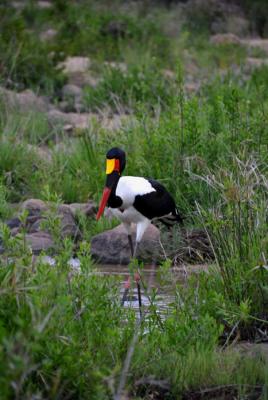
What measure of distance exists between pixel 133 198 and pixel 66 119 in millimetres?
4437

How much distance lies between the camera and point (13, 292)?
3.92m

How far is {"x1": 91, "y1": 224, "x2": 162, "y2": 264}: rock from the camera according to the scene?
7.59m

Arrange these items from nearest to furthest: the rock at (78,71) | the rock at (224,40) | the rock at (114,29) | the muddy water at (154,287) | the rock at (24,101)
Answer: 1. the muddy water at (154,287)
2. the rock at (24,101)
3. the rock at (78,71)
4. the rock at (114,29)
5. the rock at (224,40)

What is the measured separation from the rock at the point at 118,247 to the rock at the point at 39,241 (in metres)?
0.34

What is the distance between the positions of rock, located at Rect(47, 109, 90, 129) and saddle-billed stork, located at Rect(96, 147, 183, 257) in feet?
11.4

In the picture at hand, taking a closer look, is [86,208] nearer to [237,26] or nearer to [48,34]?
[48,34]

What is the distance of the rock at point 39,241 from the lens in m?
7.50

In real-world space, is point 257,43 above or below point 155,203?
below

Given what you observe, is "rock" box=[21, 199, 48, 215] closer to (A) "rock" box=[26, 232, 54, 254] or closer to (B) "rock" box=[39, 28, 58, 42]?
(A) "rock" box=[26, 232, 54, 254]

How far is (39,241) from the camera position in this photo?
7.61 metres

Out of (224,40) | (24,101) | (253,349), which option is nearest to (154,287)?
(253,349)

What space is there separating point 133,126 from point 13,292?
16.8ft

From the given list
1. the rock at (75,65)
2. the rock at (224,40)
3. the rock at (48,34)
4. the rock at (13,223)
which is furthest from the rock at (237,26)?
the rock at (13,223)

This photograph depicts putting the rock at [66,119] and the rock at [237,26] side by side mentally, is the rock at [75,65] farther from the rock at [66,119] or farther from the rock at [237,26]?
the rock at [237,26]
